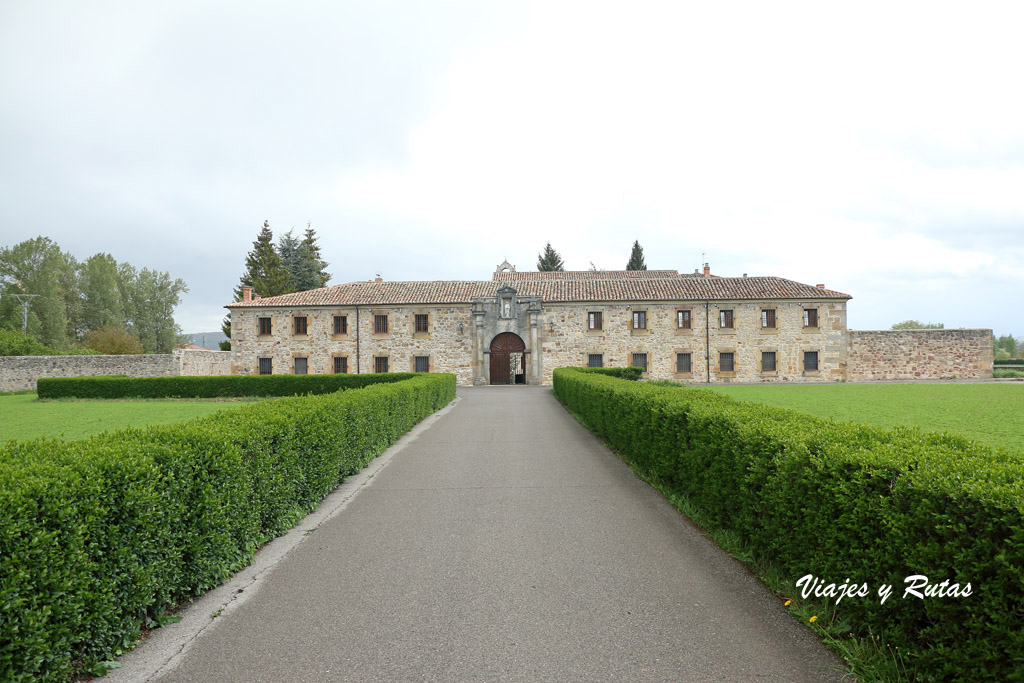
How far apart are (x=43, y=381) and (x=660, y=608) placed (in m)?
34.9

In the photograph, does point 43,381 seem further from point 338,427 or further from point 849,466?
point 849,466

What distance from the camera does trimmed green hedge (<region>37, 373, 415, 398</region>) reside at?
1080 inches

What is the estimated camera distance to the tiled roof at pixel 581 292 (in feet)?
118

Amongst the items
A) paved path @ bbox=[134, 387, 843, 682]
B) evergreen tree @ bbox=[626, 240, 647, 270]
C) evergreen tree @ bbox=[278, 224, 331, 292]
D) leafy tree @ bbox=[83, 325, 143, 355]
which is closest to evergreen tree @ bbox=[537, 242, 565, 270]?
evergreen tree @ bbox=[626, 240, 647, 270]

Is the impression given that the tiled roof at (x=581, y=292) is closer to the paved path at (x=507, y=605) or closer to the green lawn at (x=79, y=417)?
the green lawn at (x=79, y=417)

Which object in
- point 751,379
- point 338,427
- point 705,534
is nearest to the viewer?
point 705,534

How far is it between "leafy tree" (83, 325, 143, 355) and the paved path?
181 ft

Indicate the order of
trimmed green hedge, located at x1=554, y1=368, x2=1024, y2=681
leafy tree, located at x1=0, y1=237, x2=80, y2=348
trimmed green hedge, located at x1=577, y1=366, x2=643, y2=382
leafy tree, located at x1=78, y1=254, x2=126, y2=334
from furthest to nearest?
leafy tree, located at x1=78, y1=254, x2=126, y2=334 → leafy tree, located at x1=0, y1=237, x2=80, y2=348 → trimmed green hedge, located at x1=577, y1=366, x2=643, y2=382 → trimmed green hedge, located at x1=554, y1=368, x2=1024, y2=681

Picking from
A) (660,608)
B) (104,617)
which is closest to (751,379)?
(660,608)

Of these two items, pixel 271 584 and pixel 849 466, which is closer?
pixel 849 466

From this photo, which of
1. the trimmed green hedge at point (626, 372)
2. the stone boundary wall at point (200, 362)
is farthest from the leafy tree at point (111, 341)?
the trimmed green hedge at point (626, 372)

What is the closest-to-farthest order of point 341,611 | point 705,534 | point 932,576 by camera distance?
point 932,576 < point 341,611 < point 705,534

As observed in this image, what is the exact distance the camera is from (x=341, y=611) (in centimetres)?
397

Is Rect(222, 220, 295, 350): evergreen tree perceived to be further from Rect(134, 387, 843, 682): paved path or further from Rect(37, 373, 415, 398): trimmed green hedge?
Rect(134, 387, 843, 682): paved path
